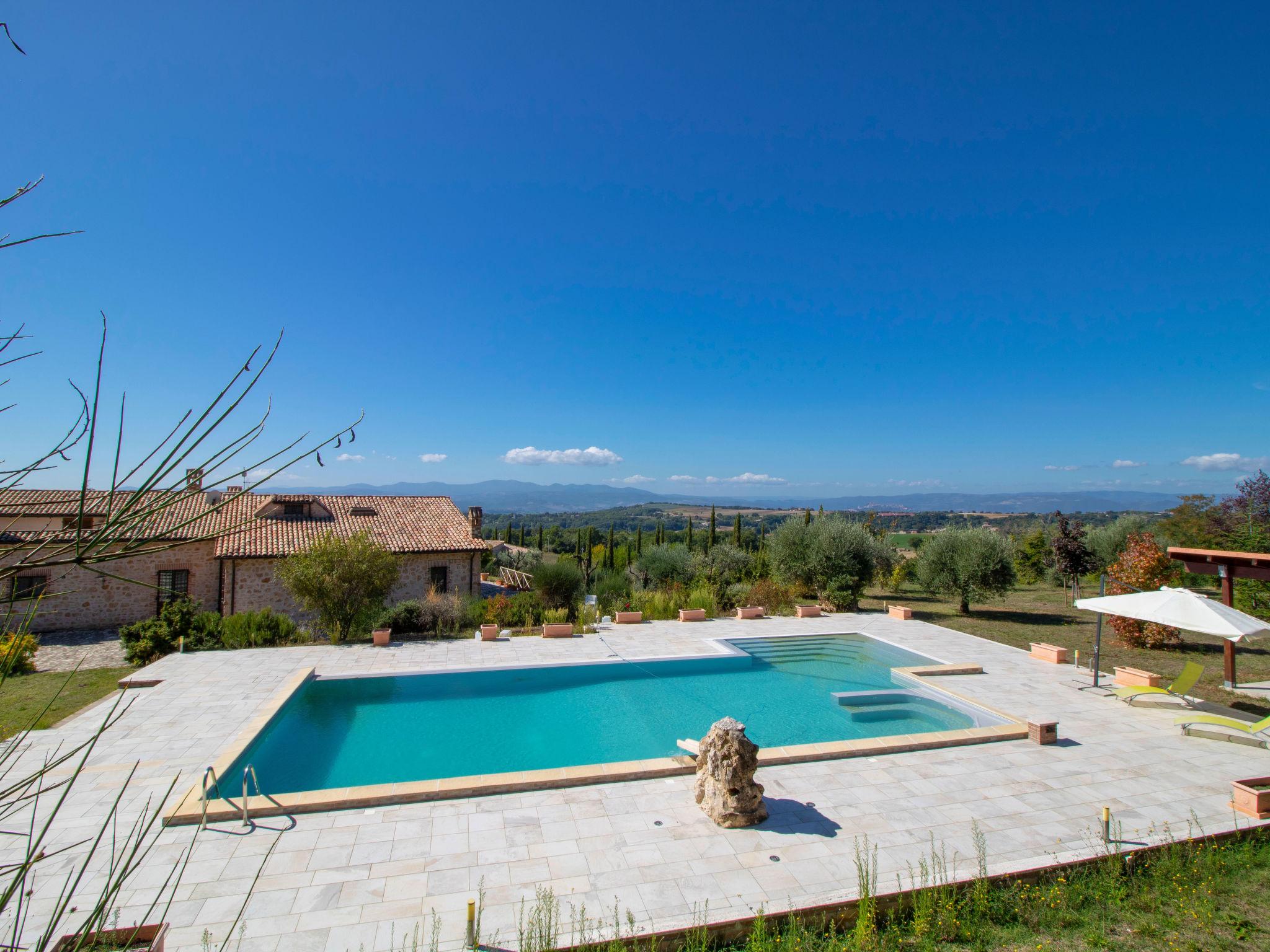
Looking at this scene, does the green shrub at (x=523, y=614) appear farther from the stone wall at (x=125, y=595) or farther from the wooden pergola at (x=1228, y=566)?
the wooden pergola at (x=1228, y=566)

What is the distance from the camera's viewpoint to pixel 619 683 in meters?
11.9

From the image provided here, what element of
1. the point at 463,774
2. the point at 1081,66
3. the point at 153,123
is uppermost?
the point at 1081,66

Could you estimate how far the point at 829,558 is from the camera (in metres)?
17.6

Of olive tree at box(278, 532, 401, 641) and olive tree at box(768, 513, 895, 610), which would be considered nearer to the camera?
olive tree at box(278, 532, 401, 641)

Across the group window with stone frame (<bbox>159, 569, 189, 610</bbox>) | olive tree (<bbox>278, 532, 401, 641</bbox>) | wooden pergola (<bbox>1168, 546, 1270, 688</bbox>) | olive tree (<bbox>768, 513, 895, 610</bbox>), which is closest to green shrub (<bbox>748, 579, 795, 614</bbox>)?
olive tree (<bbox>768, 513, 895, 610</bbox>)

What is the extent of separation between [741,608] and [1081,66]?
494 inches

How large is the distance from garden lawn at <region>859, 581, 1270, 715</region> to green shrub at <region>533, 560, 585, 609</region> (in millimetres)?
8128

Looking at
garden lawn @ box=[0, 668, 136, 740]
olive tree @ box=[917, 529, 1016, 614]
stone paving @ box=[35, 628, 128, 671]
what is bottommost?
stone paving @ box=[35, 628, 128, 671]

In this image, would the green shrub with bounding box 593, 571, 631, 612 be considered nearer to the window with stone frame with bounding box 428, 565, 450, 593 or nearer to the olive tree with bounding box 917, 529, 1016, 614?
the window with stone frame with bounding box 428, 565, 450, 593

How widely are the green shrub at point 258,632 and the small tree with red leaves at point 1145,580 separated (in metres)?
17.0

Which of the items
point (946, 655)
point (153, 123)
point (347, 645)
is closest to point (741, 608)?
point (946, 655)

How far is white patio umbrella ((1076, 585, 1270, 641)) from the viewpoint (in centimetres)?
869

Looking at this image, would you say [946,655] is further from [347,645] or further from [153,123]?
[153,123]

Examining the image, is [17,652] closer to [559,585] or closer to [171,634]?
[171,634]
